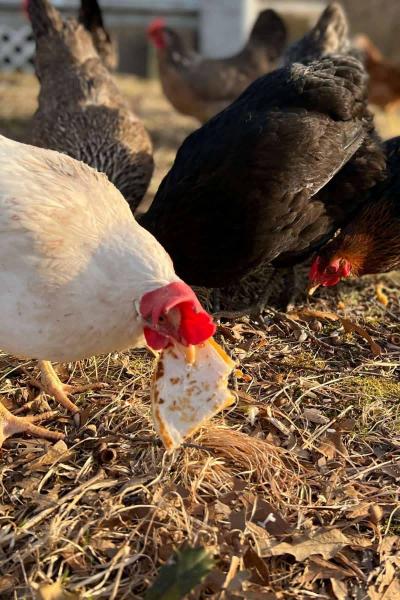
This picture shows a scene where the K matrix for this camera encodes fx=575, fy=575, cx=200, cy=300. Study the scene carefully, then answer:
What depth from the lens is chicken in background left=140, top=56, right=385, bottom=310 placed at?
9.15 feet

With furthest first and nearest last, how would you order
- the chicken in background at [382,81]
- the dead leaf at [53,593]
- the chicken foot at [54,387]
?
1. the chicken in background at [382,81]
2. the chicken foot at [54,387]
3. the dead leaf at [53,593]

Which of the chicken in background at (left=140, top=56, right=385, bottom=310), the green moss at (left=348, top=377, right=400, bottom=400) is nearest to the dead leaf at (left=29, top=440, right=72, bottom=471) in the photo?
the chicken in background at (left=140, top=56, right=385, bottom=310)

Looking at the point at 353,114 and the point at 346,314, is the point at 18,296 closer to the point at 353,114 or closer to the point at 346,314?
the point at 346,314

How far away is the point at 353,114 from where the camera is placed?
327cm

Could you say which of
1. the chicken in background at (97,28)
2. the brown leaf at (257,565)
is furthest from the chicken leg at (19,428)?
the chicken in background at (97,28)

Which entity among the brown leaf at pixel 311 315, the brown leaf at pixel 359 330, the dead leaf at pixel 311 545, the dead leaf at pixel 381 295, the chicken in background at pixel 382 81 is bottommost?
the dead leaf at pixel 311 545

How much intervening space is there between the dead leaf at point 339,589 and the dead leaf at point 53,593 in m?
0.77

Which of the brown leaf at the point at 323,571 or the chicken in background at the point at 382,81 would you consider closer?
the brown leaf at the point at 323,571

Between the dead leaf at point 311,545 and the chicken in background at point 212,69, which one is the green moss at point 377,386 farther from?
the chicken in background at point 212,69

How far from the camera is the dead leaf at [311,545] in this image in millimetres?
1804

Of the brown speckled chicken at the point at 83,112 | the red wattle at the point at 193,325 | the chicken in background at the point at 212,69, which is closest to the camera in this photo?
the red wattle at the point at 193,325

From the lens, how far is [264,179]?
9.21ft

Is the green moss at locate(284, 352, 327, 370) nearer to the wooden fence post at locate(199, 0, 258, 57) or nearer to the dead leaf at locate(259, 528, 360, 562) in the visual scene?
the dead leaf at locate(259, 528, 360, 562)

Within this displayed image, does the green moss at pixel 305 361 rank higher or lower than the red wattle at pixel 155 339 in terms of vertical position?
lower
